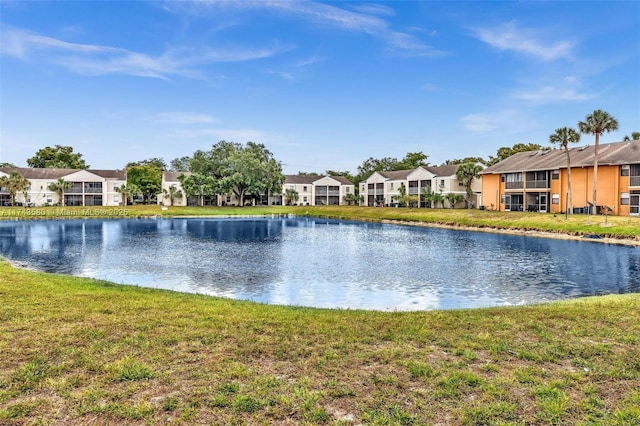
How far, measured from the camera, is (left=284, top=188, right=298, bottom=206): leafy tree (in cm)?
11056

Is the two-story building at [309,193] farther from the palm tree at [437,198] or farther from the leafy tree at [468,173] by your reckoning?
the leafy tree at [468,173]

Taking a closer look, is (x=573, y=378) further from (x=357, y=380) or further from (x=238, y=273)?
(x=238, y=273)

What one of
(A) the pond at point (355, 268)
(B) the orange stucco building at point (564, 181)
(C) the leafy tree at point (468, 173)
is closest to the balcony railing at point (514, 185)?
(B) the orange stucco building at point (564, 181)

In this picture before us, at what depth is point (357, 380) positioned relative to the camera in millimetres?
6672

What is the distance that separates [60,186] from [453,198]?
267 ft

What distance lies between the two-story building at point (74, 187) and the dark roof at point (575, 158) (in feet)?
270

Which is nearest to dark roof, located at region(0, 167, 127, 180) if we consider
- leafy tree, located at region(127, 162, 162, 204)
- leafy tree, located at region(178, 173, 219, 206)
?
leafy tree, located at region(127, 162, 162, 204)

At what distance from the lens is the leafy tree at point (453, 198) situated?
81.2m

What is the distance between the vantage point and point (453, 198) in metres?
81.1

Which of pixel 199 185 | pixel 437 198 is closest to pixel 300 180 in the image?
pixel 199 185

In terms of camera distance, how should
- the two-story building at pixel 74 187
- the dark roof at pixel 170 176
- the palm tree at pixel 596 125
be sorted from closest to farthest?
the palm tree at pixel 596 125 → the two-story building at pixel 74 187 → the dark roof at pixel 170 176

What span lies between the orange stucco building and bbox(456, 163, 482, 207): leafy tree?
5.39 m

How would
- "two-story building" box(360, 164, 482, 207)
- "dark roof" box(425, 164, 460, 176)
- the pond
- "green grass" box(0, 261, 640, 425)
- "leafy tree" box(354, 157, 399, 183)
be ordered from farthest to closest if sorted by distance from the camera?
"leafy tree" box(354, 157, 399, 183) < "dark roof" box(425, 164, 460, 176) < "two-story building" box(360, 164, 482, 207) < the pond < "green grass" box(0, 261, 640, 425)

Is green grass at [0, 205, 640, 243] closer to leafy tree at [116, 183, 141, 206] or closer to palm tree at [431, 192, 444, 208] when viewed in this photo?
palm tree at [431, 192, 444, 208]
